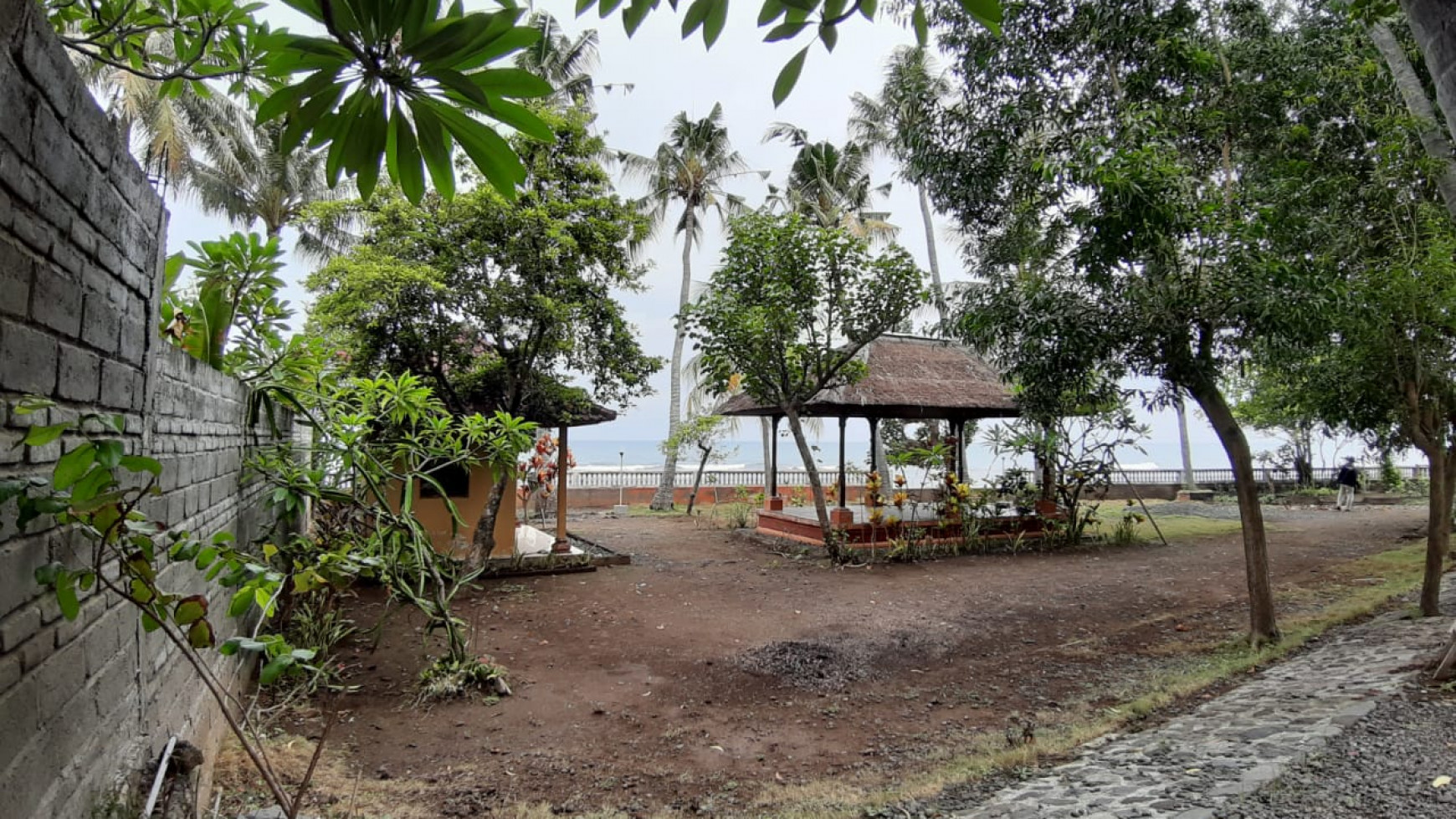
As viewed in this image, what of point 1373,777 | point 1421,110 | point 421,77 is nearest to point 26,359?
point 421,77

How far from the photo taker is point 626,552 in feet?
36.7

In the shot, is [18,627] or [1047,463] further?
[1047,463]

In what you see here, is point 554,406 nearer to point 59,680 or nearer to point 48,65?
point 59,680

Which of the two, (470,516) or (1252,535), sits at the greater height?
(1252,535)

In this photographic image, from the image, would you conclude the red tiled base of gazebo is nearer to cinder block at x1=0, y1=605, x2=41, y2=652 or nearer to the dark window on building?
the dark window on building

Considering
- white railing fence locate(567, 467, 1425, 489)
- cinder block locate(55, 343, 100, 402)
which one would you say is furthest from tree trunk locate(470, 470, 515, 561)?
white railing fence locate(567, 467, 1425, 489)

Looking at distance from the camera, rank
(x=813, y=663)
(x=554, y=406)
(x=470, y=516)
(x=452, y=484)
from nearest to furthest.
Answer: (x=813, y=663) < (x=554, y=406) < (x=452, y=484) < (x=470, y=516)

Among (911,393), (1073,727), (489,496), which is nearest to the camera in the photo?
(1073,727)

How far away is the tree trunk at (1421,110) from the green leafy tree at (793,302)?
17.8 feet

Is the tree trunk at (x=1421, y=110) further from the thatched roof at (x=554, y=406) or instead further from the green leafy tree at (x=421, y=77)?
the thatched roof at (x=554, y=406)

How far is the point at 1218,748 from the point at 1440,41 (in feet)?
12.0

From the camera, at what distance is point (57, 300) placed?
1591 millimetres

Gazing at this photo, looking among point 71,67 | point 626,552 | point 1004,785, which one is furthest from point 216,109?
point 1004,785

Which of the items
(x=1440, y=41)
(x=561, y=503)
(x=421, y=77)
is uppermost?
(x=1440, y=41)
